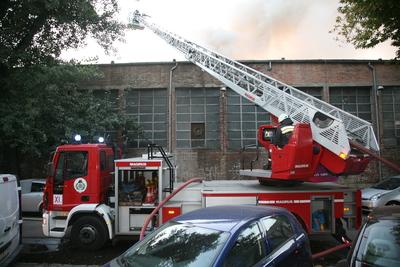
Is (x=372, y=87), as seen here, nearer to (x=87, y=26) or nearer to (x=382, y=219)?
(x=87, y=26)

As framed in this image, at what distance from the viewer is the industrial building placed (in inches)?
833

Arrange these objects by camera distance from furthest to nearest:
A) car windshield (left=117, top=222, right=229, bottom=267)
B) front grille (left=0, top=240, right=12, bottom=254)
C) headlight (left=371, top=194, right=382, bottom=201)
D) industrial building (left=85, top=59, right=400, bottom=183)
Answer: industrial building (left=85, top=59, right=400, bottom=183) < headlight (left=371, top=194, right=382, bottom=201) < front grille (left=0, top=240, right=12, bottom=254) < car windshield (left=117, top=222, right=229, bottom=267)

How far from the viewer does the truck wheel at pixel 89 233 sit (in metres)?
9.14

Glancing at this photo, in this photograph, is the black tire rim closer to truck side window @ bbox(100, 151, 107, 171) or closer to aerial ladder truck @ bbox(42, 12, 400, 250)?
aerial ladder truck @ bbox(42, 12, 400, 250)

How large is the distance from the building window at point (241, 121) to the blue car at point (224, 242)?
16.0 m

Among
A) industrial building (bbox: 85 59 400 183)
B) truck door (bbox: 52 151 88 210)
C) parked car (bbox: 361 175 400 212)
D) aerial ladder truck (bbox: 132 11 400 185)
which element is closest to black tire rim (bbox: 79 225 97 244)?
truck door (bbox: 52 151 88 210)

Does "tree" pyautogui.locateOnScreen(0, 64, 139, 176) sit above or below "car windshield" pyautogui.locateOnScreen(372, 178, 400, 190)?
above

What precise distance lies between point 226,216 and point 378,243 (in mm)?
1598

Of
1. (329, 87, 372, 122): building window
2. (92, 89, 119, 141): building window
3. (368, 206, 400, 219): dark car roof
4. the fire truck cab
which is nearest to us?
(368, 206, 400, 219): dark car roof

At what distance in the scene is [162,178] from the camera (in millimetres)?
9086

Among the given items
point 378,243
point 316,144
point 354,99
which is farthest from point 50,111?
point 354,99

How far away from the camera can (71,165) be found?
371 inches

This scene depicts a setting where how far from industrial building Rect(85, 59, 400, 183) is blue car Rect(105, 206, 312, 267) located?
15895mm

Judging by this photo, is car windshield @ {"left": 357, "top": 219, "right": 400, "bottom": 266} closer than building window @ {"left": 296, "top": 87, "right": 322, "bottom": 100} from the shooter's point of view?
Yes
